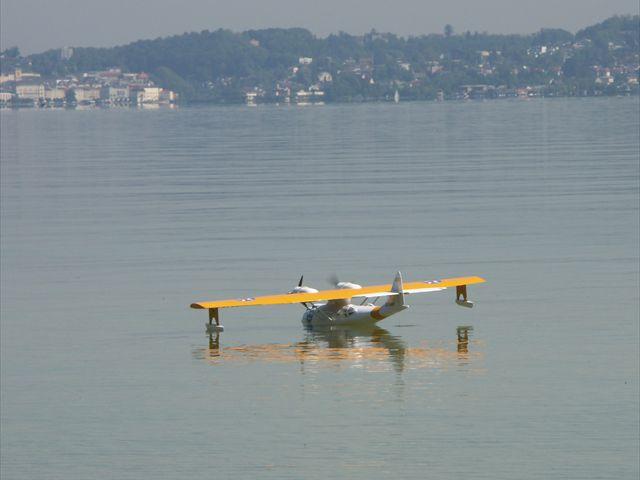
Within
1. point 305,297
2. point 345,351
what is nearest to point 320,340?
point 305,297

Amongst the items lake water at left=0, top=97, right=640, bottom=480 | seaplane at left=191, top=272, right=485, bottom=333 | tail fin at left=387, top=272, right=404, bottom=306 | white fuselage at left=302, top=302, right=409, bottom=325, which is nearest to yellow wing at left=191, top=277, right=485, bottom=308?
seaplane at left=191, top=272, right=485, bottom=333

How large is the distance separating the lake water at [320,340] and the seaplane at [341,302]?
70cm

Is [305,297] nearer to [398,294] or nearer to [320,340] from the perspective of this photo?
[320,340]

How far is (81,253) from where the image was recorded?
69312 millimetres

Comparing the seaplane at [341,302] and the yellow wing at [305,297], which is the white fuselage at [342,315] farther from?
the yellow wing at [305,297]

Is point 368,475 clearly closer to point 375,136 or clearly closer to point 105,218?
point 105,218

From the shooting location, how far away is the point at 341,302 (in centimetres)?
4988

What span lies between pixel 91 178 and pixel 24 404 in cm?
7815

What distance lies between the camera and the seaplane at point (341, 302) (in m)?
47.9

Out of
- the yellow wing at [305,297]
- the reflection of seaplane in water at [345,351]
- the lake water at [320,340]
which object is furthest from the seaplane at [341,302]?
the lake water at [320,340]

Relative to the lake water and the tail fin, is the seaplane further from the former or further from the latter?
the lake water

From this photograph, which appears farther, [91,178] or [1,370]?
[91,178]

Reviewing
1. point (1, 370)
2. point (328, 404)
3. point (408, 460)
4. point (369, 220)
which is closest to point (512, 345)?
point (328, 404)

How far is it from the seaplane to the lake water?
2.31 feet
